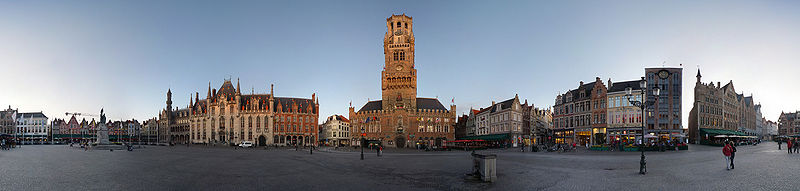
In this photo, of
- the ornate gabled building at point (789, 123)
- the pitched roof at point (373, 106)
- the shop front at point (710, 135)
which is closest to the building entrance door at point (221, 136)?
the pitched roof at point (373, 106)

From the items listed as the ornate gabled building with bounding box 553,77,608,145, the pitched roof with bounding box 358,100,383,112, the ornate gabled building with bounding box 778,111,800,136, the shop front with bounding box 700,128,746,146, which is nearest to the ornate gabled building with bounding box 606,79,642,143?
the ornate gabled building with bounding box 553,77,608,145

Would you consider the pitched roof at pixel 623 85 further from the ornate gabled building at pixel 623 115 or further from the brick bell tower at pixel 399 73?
the brick bell tower at pixel 399 73

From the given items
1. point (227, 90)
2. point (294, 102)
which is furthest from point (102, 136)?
point (294, 102)

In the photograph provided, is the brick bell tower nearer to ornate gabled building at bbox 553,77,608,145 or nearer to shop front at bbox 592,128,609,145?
ornate gabled building at bbox 553,77,608,145

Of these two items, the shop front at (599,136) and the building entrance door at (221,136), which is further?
the building entrance door at (221,136)

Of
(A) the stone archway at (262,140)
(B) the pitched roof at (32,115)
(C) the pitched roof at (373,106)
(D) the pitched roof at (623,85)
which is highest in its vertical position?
(D) the pitched roof at (623,85)

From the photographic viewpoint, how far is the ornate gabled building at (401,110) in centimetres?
8169

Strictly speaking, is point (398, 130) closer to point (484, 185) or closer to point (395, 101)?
point (395, 101)

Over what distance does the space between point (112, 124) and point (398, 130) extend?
13745 cm

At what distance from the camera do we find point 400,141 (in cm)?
8156

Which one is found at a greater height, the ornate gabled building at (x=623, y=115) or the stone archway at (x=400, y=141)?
the ornate gabled building at (x=623, y=115)

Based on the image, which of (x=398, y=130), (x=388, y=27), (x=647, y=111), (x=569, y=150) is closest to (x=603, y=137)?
(x=647, y=111)

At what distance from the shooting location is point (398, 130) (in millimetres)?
81062

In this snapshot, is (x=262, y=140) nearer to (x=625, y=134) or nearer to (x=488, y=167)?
(x=625, y=134)
